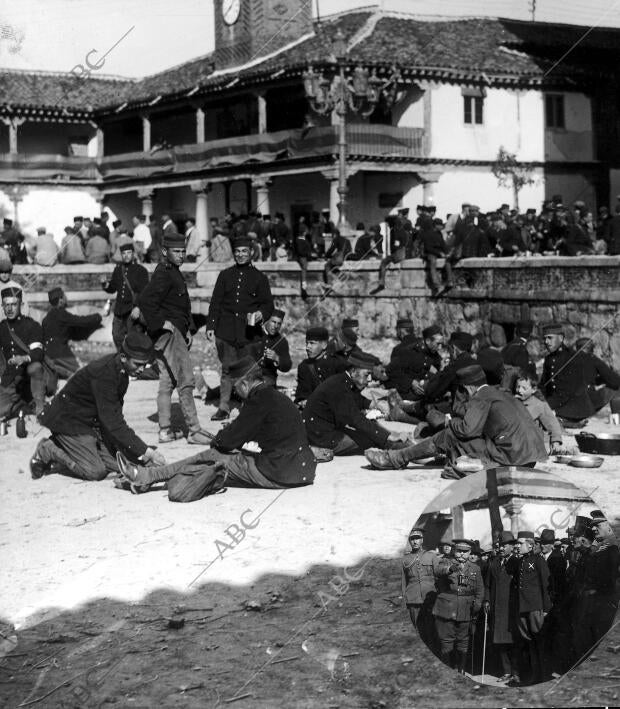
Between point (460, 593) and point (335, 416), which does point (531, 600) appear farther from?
point (335, 416)

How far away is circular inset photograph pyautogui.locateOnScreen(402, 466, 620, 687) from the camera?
4152 mm

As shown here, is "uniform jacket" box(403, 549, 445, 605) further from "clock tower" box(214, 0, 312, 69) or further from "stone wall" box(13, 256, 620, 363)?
"clock tower" box(214, 0, 312, 69)

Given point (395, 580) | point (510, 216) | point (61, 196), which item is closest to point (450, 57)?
point (510, 216)

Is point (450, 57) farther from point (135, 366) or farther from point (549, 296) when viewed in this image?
point (135, 366)

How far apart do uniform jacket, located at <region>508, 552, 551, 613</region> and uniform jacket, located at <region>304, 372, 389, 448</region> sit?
201 inches

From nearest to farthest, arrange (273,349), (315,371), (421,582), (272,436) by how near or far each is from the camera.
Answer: (421,582) → (272,436) → (315,371) → (273,349)

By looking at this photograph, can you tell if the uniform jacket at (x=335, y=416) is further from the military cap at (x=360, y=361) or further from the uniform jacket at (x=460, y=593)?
the uniform jacket at (x=460, y=593)

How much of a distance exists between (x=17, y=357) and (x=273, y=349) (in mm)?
2647

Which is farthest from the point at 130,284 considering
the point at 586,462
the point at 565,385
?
the point at 586,462

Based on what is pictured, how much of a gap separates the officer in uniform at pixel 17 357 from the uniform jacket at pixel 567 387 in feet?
16.7

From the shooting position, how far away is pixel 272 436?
810cm

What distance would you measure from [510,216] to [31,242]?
776 inches

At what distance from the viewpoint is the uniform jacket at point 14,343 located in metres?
11.7

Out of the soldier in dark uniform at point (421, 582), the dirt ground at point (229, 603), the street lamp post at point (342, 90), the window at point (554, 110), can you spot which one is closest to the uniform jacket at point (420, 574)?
the soldier in dark uniform at point (421, 582)
